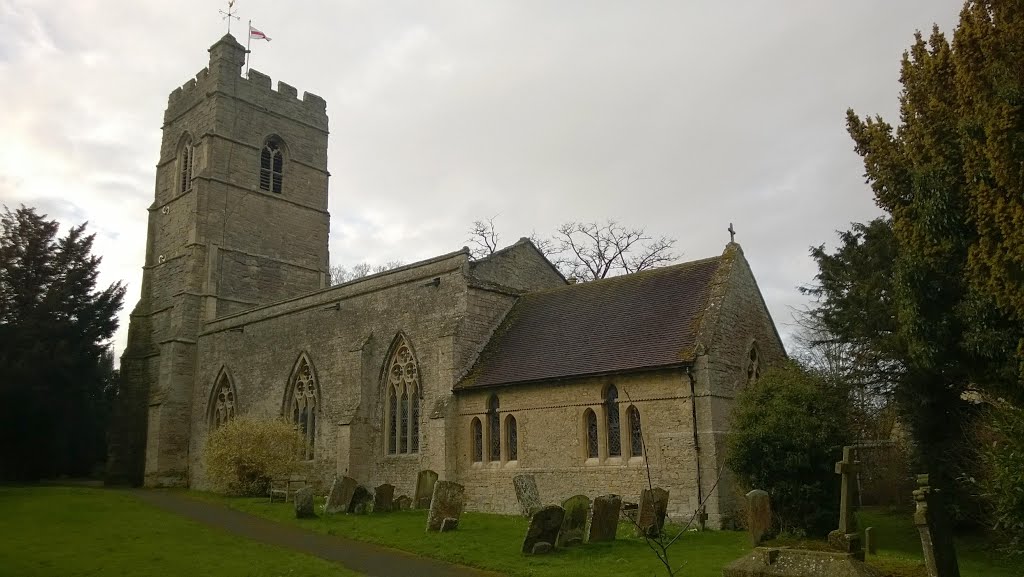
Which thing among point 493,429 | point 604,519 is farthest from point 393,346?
point 604,519

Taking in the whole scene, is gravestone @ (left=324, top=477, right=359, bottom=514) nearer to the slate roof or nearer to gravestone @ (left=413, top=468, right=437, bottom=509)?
gravestone @ (left=413, top=468, right=437, bottom=509)

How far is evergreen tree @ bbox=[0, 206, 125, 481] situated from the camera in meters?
29.2

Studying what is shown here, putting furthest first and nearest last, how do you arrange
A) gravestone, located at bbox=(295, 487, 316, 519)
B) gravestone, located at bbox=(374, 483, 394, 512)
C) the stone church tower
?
the stone church tower < gravestone, located at bbox=(374, 483, 394, 512) < gravestone, located at bbox=(295, 487, 316, 519)

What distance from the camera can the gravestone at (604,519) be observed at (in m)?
14.4

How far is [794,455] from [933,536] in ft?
16.5

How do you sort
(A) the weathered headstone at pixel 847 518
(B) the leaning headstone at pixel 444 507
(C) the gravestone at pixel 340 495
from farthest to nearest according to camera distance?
(C) the gravestone at pixel 340 495
(B) the leaning headstone at pixel 444 507
(A) the weathered headstone at pixel 847 518

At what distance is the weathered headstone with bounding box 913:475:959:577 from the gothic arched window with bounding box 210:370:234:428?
26.0 metres

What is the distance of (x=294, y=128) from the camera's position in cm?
3716

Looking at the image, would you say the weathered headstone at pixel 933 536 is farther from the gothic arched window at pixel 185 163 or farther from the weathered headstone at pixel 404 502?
the gothic arched window at pixel 185 163

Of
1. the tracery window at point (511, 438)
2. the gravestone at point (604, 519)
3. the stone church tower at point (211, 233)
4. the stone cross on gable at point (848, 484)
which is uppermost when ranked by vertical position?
the stone church tower at point (211, 233)

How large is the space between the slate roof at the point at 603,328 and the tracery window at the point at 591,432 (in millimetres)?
1083

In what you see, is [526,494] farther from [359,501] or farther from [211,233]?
[211,233]

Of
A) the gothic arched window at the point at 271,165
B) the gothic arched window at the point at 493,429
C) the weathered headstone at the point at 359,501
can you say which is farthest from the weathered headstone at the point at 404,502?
the gothic arched window at the point at 271,165

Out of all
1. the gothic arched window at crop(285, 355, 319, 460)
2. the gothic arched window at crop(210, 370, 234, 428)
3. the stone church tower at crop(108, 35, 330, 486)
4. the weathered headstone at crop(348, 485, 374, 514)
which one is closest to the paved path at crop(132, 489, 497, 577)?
the weathered headstone at crop(348, 485, 374, 514)
